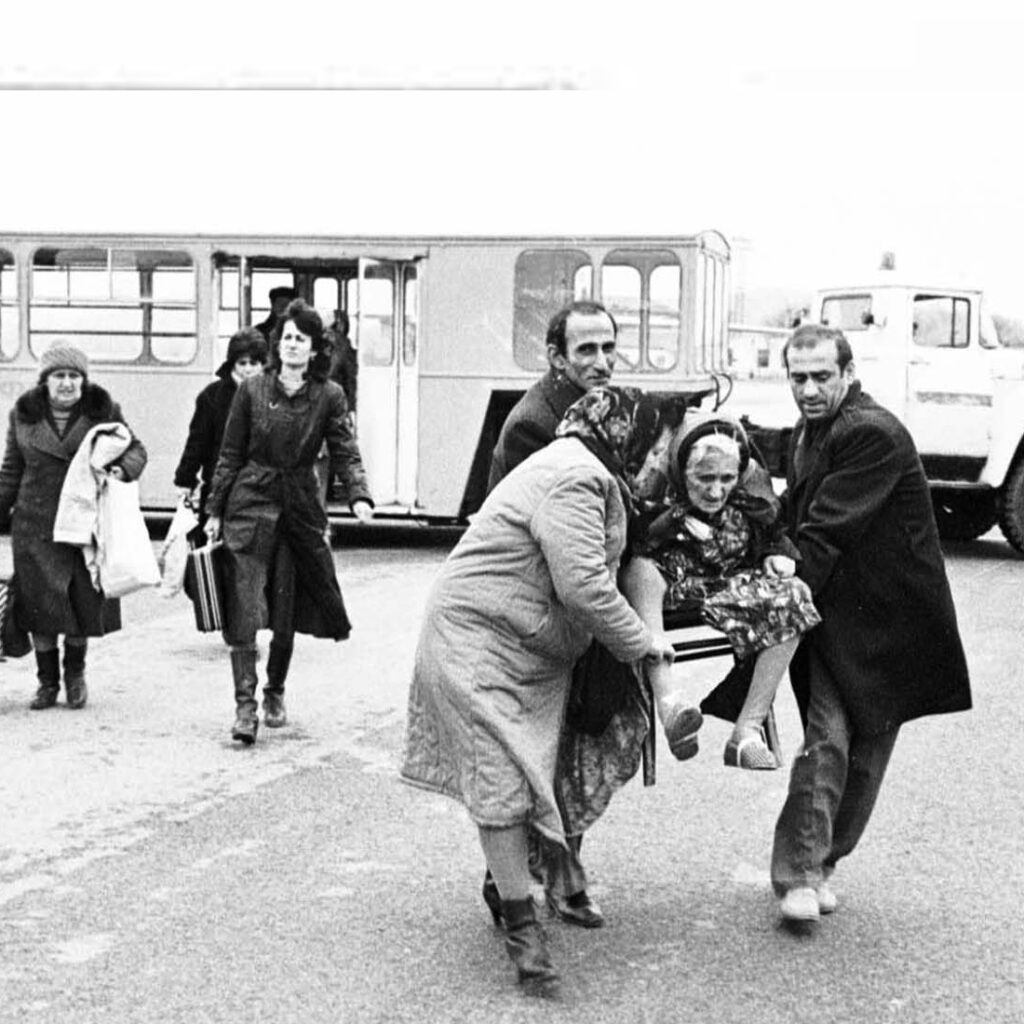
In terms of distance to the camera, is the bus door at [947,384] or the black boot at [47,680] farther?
the bus door at [947,384]

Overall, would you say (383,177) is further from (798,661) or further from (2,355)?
(798,661)

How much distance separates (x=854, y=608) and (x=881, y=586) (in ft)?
0.31

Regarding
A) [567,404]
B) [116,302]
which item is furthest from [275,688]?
[116,302]

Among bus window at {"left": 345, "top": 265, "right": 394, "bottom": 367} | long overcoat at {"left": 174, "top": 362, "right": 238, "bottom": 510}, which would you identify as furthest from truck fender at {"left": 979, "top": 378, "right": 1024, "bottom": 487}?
long overcoat at {"left": 174, "top": 362, "right": 238, "bottom": 510}

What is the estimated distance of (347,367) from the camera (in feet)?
54.6

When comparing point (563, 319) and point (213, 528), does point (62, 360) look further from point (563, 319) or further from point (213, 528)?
point (563, 319)

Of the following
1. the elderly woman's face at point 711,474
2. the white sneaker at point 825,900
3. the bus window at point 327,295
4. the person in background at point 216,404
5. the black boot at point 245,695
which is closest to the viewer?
the elderly woman's face at point 711,474

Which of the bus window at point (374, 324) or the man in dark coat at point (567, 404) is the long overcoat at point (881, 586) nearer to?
the man in dark coat at point (567, 404)

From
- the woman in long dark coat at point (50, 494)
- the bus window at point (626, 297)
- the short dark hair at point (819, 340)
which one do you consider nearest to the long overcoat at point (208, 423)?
the woman in long dark coat at point (50, 494)

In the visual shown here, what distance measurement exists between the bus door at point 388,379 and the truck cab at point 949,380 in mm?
3586

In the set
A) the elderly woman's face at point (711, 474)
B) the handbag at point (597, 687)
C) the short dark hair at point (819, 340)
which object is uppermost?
the short dark hair at point (819, 340)

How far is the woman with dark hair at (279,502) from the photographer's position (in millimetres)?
8484

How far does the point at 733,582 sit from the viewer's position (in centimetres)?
538

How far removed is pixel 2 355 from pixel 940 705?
13.1 meters
